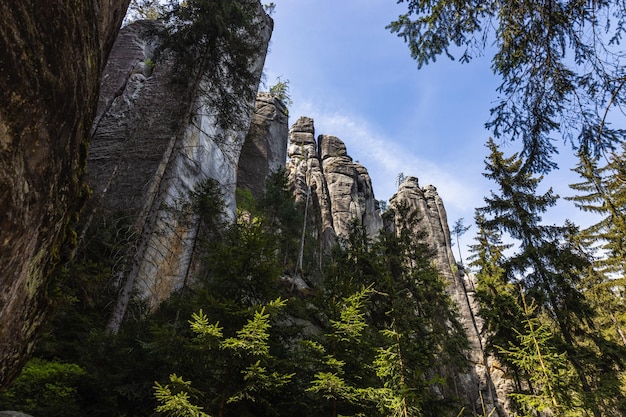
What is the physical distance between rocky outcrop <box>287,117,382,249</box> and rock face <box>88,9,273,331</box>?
19.6 m

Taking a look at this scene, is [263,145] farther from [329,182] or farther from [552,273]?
[552,273]

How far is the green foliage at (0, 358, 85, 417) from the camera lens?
19.1 ft

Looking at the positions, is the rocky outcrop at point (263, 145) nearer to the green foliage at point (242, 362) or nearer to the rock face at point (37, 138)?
the green foliage at point (242, 362)

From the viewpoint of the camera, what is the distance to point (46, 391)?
668 centimetres

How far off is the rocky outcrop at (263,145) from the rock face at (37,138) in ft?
91.7

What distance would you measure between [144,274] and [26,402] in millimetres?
8746

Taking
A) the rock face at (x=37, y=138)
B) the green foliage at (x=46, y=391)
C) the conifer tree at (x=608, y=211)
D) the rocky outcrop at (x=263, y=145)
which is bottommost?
the green foliage at (x=46, y=391)

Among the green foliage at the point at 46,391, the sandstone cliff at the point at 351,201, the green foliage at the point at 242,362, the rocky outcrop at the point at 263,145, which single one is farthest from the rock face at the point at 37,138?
the sandstone cliff at the point at 351,201

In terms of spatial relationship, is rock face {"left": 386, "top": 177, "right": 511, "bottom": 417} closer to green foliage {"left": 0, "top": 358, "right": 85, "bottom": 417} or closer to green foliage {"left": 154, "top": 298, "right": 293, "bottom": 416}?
green foliage {"left": 154, "top": 298, "right": 293, "bottom": 416}

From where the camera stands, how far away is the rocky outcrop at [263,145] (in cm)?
3453

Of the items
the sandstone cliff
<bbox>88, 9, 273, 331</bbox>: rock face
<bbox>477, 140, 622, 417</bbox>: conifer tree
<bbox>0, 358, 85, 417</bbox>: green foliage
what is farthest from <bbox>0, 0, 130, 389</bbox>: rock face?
the sandstone cliff

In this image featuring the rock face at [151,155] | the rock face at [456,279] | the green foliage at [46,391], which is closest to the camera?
the green foliage at [46,391]

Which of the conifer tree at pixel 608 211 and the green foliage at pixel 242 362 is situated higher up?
the conifer tree at pixel 608 211

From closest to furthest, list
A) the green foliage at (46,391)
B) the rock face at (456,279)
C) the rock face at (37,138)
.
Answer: the rock face at (37,138)
the green foliage at (46,391)
the rock face at (456,279)
